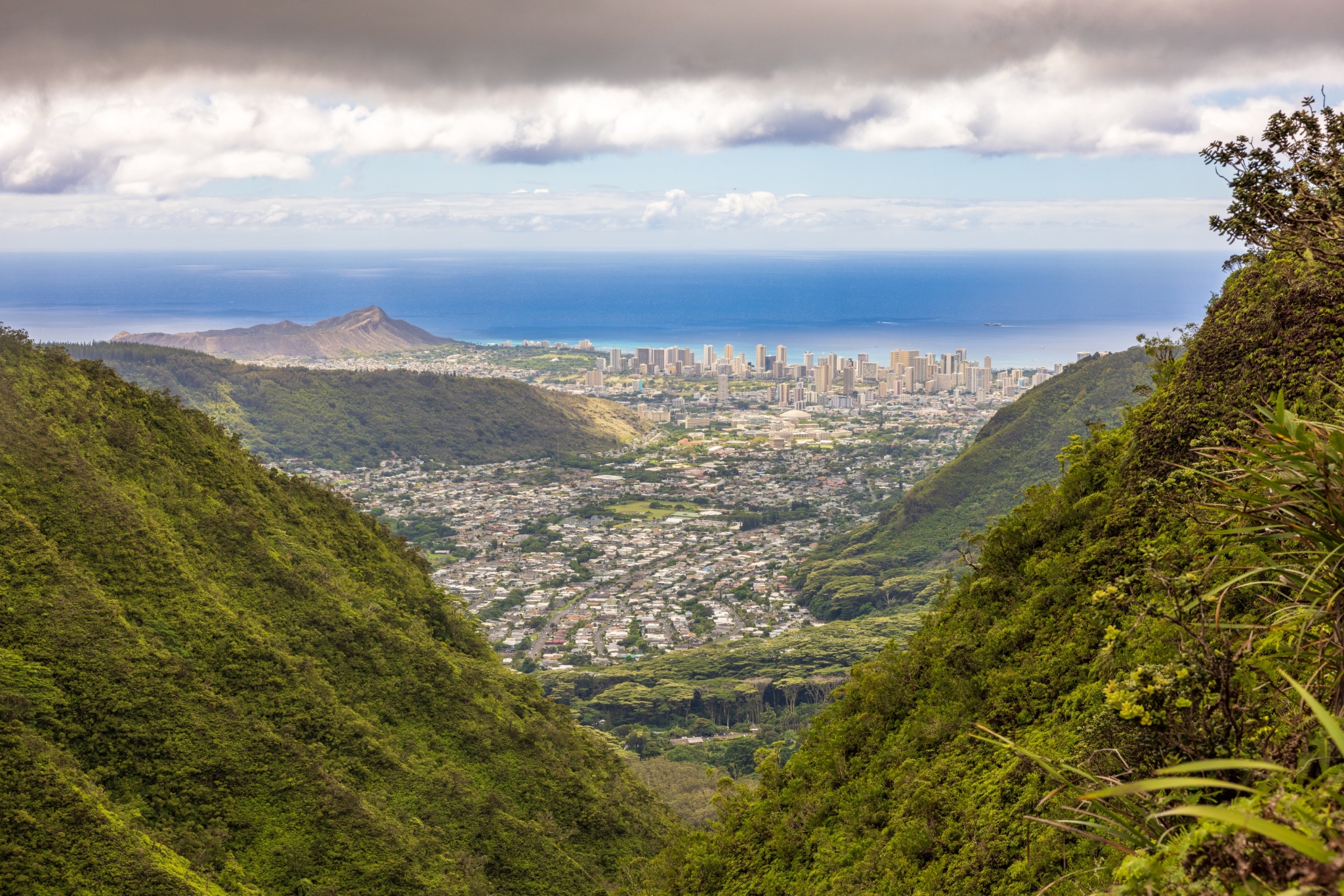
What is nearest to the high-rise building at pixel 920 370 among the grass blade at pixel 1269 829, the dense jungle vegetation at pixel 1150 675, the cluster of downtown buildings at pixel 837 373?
the cluster of downtown buildings at pixel 837 373

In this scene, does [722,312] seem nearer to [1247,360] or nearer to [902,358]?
[902,358]

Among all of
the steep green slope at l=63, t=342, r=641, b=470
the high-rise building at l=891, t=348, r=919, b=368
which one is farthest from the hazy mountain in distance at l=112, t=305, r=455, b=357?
the high-rise building at l=891, t=348, r=919, b=368

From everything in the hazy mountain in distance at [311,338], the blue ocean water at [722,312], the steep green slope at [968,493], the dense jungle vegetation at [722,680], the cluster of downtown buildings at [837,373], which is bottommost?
the dense jungle vegetation at [722,680]

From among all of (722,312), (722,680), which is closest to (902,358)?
(722,680)

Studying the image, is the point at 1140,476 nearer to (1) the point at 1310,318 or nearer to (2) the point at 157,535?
(1) the point at 1310,318

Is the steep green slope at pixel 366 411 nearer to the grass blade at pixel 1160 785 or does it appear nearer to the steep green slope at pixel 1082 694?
the steep green slope at pixel 1082 694

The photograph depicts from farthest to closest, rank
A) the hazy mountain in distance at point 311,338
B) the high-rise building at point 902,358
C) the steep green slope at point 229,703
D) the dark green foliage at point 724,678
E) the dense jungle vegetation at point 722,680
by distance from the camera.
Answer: the hazy mountain in distance at point 311,338, the high-rise building at point 902,358, the dark green foliage at point 724,678, the dense jungle vegetation at point 722,680, the steep green slope at point 229,703
